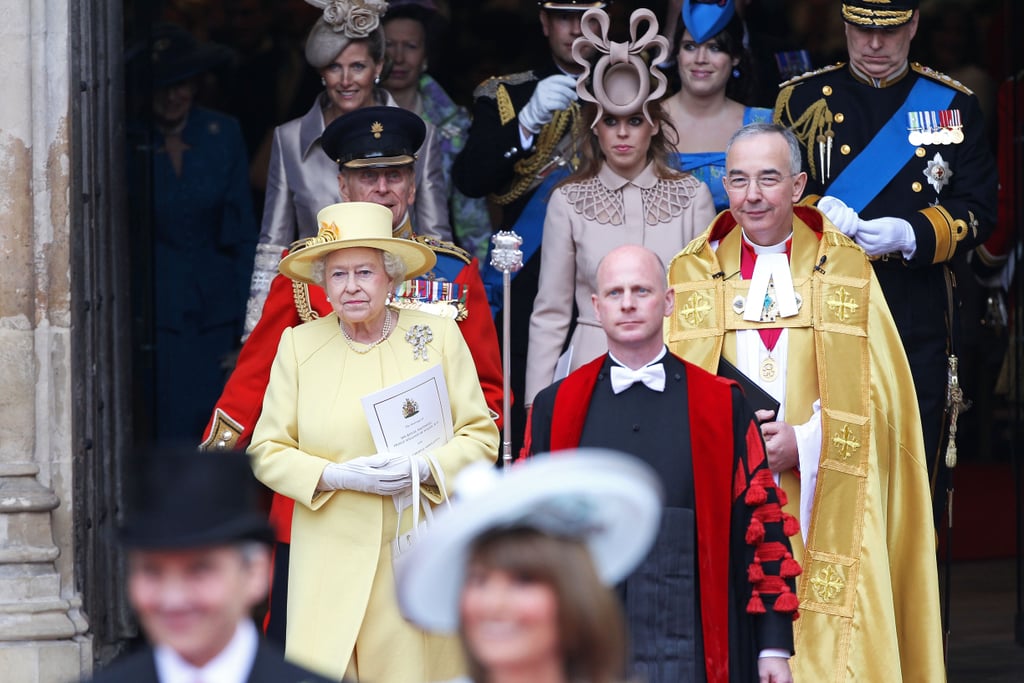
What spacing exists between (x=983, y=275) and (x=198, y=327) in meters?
3.37

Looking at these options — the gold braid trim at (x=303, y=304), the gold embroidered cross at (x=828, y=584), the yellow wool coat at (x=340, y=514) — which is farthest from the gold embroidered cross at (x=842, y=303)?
the gold braid trim at (x=303, y=304)

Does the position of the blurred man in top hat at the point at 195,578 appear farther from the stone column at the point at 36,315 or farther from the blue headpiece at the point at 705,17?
the blue headpiece at the point at 705,17

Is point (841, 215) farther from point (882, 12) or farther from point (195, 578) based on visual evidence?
point (195, 578)

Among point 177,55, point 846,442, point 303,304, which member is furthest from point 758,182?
point 177,55

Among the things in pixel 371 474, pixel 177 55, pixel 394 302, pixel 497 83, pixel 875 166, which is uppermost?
pixel 177 55

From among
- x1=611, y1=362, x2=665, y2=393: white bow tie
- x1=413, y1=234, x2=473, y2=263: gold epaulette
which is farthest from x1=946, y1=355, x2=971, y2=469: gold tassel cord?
x1=611, y1=362, x2=665, y2=393: white bow tie

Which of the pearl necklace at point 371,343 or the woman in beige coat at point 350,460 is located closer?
the woman in beige coat at point 350,460

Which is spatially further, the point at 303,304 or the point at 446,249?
the point at 446,249

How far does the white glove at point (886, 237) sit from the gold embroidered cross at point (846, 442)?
0.69 metres

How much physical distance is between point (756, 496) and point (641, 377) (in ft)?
1.36

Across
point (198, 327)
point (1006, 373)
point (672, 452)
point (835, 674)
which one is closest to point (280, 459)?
point (672, 452)

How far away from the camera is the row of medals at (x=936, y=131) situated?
6.61 meters

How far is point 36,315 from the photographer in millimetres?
6496

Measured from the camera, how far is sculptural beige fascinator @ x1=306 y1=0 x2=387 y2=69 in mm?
7047
